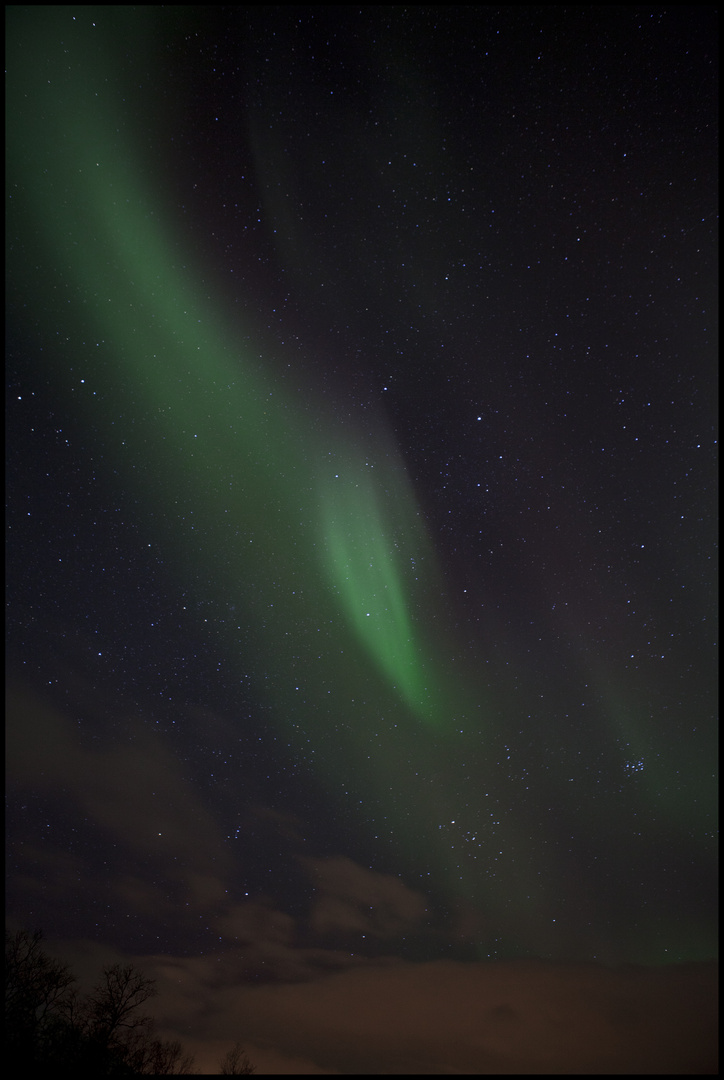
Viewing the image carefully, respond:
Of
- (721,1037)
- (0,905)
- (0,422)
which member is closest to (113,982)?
(0,905)

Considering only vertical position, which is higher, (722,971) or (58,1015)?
(722,971)

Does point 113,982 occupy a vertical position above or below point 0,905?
below

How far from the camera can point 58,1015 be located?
15.7 metres

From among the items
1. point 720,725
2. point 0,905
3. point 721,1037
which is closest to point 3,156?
point 0,905

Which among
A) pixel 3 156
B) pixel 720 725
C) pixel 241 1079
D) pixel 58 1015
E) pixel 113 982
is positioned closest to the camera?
pixel 3 156

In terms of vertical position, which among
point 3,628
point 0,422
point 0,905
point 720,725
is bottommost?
point 0,905

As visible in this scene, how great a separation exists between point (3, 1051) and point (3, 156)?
65.6 feet

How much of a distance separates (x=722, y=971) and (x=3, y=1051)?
17149mm

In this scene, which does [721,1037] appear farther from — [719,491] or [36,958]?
[36,958]

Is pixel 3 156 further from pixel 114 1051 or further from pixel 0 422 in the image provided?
pixel 114 1051

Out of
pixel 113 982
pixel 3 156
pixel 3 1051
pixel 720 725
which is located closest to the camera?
pixel 3 156

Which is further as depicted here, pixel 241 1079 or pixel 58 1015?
pixel 241 1079

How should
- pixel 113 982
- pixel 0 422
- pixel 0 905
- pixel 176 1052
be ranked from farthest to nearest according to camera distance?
pixel 176 1052, pixel 113 982, pixel 0 905, pixel 0 422

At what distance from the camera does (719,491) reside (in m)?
8.29
